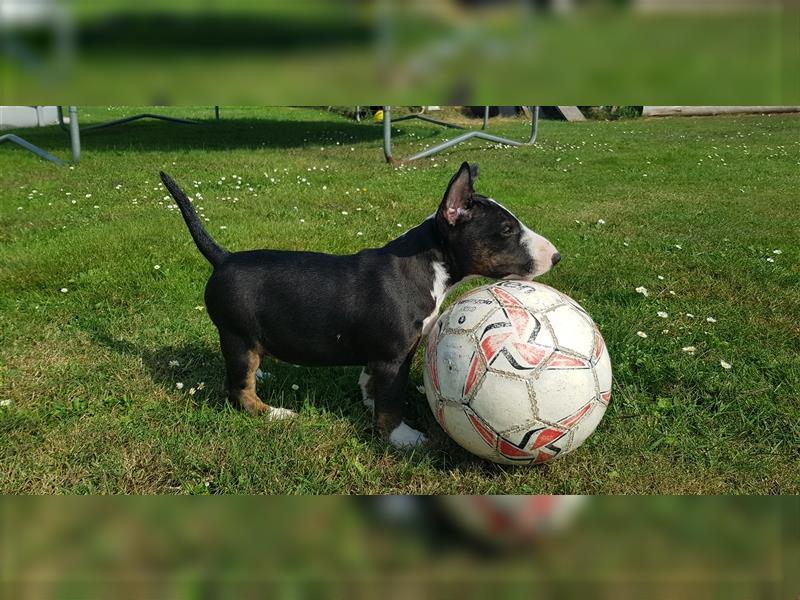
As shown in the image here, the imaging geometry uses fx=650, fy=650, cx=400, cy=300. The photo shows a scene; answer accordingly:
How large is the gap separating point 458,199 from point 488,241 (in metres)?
0.32

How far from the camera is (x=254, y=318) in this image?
3.89 m

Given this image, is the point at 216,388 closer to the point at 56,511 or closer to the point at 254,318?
the point at 254,318

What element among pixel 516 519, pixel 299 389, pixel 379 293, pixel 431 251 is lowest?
pixel 299 389

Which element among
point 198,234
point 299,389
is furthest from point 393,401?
point 198,234

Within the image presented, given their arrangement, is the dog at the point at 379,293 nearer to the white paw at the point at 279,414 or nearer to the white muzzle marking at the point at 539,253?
the white muzzle marking at the point at 539,253

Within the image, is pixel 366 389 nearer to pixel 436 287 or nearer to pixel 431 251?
pixel 436 287

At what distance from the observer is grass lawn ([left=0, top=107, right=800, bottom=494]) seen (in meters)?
3.61

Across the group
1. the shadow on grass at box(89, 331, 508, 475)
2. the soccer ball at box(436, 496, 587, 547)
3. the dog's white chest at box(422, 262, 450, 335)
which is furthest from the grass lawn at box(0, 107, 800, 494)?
the soccer ball at box(436, 496, 587, 547)

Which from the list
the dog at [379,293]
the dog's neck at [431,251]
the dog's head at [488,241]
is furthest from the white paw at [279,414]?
the dog's head at [488,241]

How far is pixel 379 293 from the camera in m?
3.83

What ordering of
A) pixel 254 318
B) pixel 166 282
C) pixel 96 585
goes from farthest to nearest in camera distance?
1. pixel 166 282
2. pixel 254 318
3. pixel 96 585

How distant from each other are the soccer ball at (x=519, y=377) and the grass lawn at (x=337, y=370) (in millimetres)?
317
